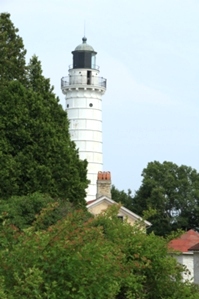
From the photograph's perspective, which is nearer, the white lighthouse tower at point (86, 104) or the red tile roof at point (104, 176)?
the red tile roof at point (104, 176)

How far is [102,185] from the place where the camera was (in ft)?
190

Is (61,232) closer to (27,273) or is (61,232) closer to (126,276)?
(27,273)

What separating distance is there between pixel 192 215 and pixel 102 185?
96.9 feet

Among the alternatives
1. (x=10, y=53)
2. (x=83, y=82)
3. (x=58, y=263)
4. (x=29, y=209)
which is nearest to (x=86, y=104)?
(x=83, y=82)

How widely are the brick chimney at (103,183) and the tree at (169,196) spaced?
25878mm

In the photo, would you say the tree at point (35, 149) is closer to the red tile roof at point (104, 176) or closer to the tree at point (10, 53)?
the tree at point (10, 53)

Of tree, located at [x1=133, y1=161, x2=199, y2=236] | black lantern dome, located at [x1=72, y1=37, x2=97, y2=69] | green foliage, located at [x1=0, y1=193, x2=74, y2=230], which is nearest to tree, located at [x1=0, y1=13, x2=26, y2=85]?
green foliage, located at [x1=0, y1=193, x2=74, y2=230]

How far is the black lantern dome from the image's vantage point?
276 ft

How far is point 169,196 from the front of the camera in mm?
86750

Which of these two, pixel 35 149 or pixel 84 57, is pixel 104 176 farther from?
pixel 84 57

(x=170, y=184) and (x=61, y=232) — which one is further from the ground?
(x=170, y=184)

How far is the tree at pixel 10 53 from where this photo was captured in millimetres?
47000

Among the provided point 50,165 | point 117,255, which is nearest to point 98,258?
point 117,255

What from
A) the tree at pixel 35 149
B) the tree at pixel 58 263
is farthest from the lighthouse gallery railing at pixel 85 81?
the tree at pixel 58 263
